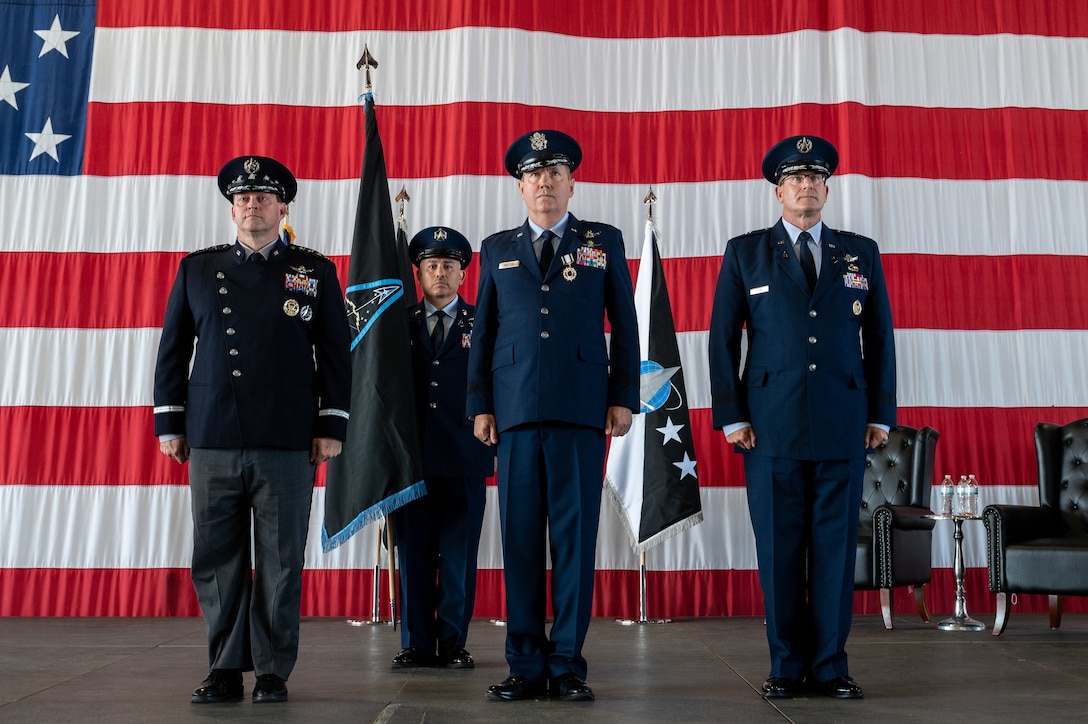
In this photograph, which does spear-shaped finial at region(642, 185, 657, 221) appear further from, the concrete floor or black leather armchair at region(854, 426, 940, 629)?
the concrete floor

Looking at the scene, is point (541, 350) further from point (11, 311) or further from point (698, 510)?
point (11, 311)

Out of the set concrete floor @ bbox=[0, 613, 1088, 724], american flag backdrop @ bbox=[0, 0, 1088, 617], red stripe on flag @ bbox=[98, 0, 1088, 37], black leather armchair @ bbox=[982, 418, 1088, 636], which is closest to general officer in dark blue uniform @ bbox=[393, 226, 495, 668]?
concrete floor @ bbox=[0, 613, 1088, 724]

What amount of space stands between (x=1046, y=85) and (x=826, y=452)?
144 inches

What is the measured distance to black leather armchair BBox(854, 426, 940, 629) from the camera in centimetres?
452

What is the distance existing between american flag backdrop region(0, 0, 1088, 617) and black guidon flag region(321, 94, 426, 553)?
1.06 meters

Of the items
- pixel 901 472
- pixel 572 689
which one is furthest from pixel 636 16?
pixel 572 689

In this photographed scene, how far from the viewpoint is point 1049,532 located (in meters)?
4.53

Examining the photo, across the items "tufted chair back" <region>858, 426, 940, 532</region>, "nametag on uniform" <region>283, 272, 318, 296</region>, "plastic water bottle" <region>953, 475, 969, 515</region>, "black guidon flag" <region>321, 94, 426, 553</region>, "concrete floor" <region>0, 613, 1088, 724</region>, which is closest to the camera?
"concrete floor" <region>0, 613, 1088, 724</region>

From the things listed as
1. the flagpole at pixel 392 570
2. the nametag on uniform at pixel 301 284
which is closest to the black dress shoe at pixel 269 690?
the nametag on uniform at pixel 301 284

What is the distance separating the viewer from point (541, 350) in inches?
109

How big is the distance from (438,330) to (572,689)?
155 centimetres

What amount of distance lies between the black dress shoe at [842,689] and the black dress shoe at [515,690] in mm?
771

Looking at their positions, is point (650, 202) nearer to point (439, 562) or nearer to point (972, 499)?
point (972, 499)

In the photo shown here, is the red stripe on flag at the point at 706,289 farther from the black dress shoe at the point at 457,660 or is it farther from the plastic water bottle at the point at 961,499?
the black dress shoe at the point at 457,660
